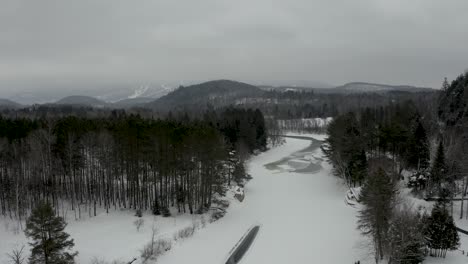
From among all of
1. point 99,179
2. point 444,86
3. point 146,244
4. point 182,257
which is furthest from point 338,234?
point 444,86

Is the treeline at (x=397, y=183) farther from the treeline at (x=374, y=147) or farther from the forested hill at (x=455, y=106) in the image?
the forested hill at (x=455, y=106)

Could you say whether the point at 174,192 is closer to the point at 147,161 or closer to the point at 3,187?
the point at 147,161

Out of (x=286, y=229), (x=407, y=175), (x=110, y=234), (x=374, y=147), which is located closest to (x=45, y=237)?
(x=110, y=234)

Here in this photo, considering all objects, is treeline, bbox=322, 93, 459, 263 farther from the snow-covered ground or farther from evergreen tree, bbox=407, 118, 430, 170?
the snow-covered ground

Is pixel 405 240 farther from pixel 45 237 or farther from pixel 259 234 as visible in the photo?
pixel 45 237

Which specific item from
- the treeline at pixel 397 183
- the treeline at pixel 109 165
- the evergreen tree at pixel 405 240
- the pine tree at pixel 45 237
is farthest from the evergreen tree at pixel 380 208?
the pine tree at pixel 45 237
